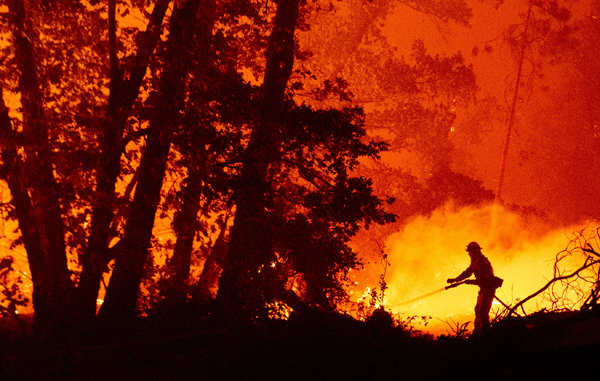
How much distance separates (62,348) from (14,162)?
3293mm

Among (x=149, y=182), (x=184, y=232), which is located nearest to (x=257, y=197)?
(x=149, y=182)

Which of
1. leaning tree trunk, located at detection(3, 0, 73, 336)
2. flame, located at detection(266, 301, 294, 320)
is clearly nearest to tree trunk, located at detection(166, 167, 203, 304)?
flame, located at detection(266, 301, 294, 320)

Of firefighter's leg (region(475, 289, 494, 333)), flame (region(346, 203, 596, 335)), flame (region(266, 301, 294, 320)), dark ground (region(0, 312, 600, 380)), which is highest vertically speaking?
flame (region(346, 203, 596, 335))

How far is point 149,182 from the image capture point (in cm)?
813

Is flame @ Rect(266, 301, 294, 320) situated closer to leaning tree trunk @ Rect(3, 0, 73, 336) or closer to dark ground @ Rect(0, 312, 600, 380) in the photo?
dark ground @ Rect(0, 312, 600, 380)

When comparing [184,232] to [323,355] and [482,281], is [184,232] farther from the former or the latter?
[482,281]

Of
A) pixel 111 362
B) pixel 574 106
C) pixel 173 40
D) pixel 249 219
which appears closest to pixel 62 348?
pixel 111 362

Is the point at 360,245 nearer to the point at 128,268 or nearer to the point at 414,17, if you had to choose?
the point at 128,268

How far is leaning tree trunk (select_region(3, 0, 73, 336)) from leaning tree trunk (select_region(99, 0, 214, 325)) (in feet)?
2.97

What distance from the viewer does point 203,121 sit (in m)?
8.26

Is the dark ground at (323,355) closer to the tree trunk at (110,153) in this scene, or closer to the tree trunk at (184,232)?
the tree trunk at (110,153)

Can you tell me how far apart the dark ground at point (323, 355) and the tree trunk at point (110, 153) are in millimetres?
1444

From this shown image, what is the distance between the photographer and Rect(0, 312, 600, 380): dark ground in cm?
481

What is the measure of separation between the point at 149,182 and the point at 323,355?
4.09 meters
